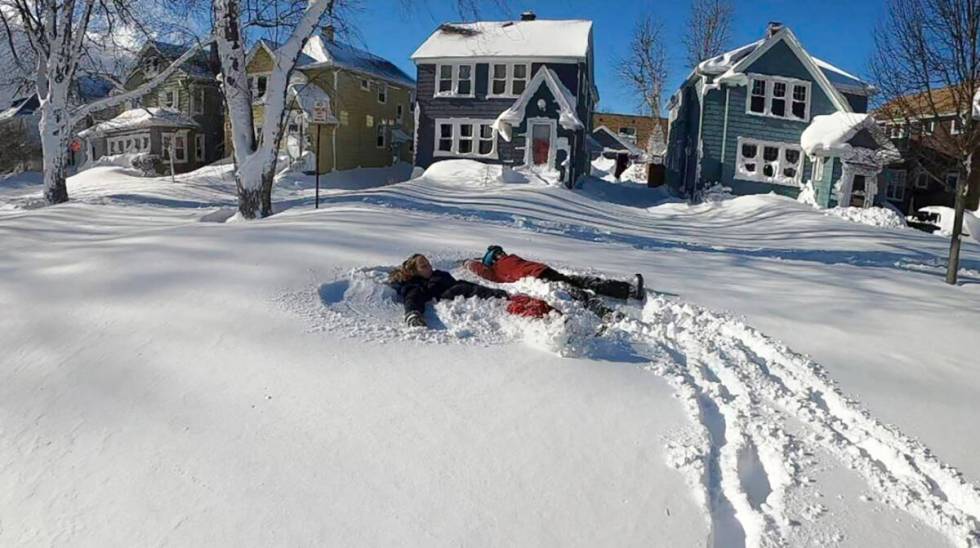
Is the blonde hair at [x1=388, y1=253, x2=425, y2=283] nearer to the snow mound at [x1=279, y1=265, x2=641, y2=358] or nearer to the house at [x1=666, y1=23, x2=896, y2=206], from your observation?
the snow mound at [x1=279, y1=265, x2=641, y2=358]

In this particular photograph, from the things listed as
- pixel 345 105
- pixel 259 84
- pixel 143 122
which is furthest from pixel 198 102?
pixel 345 105

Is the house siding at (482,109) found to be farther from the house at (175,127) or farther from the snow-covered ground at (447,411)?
the snow-covered ground at (447,411)

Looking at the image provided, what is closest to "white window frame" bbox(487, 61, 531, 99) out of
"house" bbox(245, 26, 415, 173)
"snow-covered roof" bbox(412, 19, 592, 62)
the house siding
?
the house siding

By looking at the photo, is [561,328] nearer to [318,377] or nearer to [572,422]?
[572,422]

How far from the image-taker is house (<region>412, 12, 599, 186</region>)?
964 inches

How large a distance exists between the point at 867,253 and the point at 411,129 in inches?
1147

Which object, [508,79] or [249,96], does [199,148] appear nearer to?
[508,79]

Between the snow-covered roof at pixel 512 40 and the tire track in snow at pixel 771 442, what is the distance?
76.3 feet

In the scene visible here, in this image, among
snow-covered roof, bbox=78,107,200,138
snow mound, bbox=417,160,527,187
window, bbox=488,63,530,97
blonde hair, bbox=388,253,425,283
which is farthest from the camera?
snow-covered roof, bbox=78,107,200,138

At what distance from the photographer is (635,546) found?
2.46 meters

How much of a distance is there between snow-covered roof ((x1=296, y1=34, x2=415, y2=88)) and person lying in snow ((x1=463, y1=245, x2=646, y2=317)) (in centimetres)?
2456

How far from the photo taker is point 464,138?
27.1 meters

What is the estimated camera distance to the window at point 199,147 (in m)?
35.8

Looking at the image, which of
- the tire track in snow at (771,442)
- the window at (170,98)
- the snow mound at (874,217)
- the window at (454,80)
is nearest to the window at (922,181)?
the snow mound at (874,217)
